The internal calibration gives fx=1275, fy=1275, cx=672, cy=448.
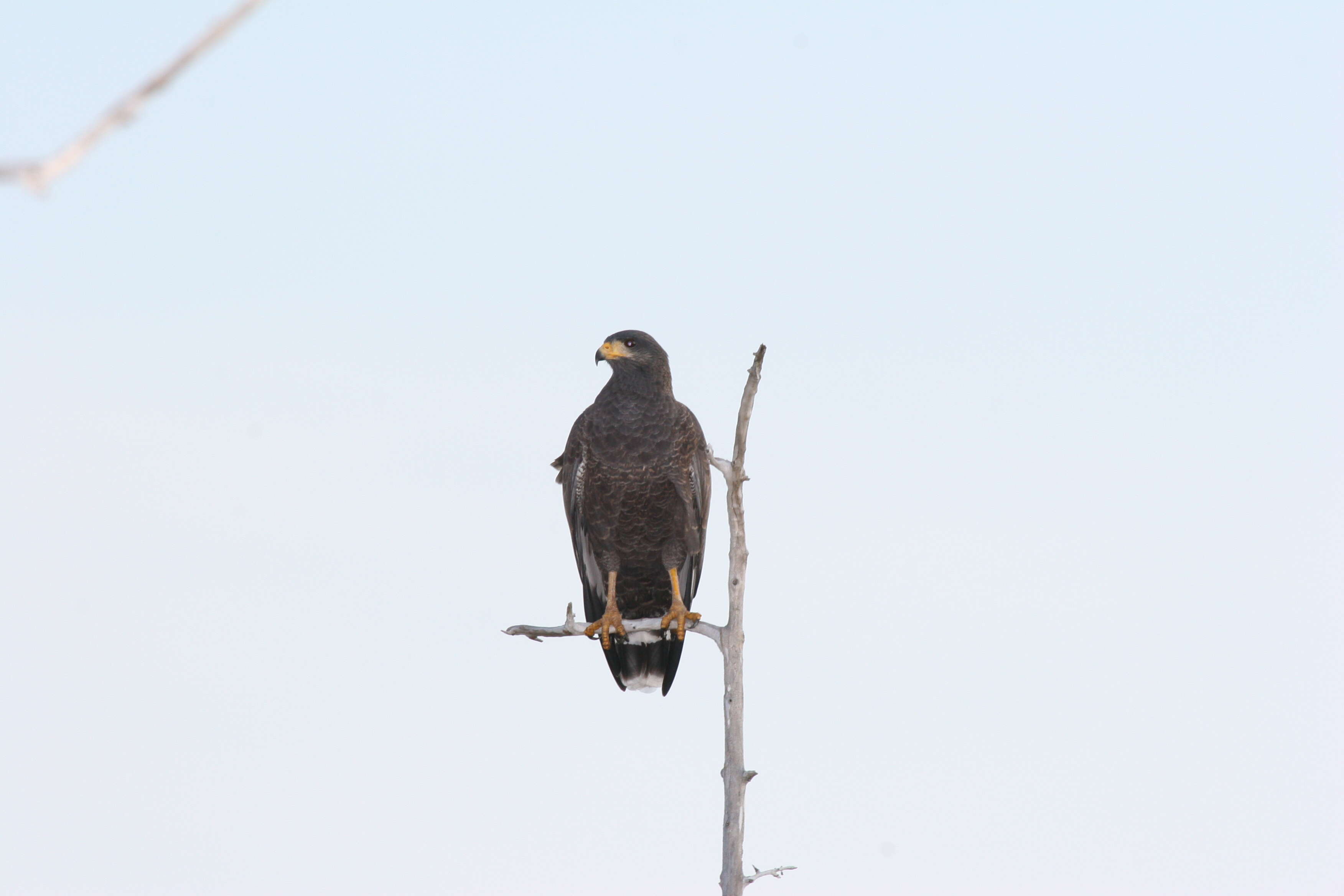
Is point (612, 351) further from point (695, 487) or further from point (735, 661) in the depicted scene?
point (735, 661)

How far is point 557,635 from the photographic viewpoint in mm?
9867

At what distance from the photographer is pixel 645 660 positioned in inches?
416

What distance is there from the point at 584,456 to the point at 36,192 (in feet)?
29.5

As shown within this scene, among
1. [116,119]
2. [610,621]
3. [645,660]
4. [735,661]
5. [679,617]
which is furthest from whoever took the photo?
[645,660]

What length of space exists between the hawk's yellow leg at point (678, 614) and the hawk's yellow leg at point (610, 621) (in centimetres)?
41

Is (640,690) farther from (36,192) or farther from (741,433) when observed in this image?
(36,192)

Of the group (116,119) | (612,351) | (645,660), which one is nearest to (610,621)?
(645,660)

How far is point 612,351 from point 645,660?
2.57 m

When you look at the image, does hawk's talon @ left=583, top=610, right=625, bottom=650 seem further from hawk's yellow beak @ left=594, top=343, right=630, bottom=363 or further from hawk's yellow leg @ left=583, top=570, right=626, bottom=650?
hawk's yellow beak @ left=594, top=343, right=630, bottom=363

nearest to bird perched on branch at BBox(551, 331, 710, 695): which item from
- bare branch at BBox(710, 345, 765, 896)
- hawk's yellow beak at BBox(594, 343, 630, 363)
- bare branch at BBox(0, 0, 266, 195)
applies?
hawk's yellow beak at BBox(594, 343, 630, 363)

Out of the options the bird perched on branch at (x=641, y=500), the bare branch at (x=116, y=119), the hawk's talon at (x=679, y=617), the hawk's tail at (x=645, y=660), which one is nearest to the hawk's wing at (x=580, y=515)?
the bird perched on branch at (x=641, y=500)

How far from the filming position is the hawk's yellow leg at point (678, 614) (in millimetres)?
10086

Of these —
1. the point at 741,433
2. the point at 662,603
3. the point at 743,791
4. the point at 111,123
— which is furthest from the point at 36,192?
the point at 662,603

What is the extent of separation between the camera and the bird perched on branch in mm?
10102
